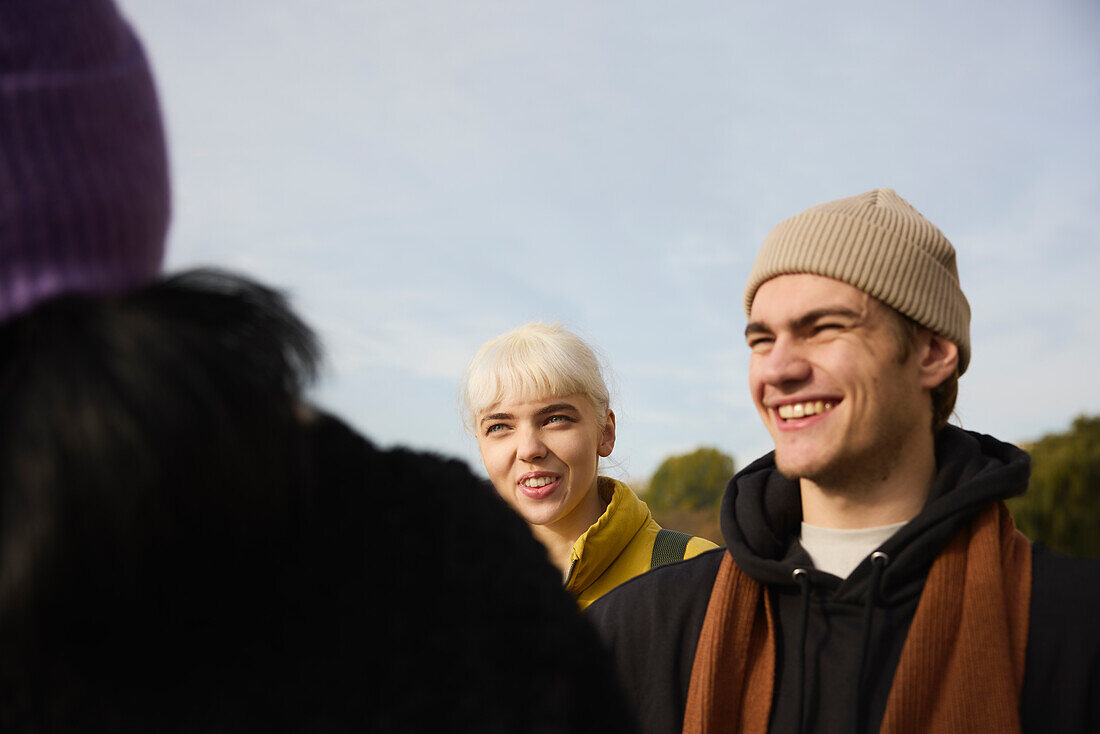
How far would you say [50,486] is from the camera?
610 mm

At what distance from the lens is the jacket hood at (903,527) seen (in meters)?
2.15

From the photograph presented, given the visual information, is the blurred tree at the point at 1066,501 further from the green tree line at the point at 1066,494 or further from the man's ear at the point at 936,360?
the man's ear at the point at 936,360

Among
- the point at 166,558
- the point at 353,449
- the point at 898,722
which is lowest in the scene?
the point at 898,722

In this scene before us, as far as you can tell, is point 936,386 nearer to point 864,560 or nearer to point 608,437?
point 864,560

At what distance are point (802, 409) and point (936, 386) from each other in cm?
43

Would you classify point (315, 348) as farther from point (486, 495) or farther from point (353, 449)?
point (486, 495)

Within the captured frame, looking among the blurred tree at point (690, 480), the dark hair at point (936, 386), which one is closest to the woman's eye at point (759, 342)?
the dark hair at point (936, 386)

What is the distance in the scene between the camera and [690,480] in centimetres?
2466

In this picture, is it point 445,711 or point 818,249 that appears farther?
point 818,249

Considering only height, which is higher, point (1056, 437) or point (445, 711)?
point (1056, 437)

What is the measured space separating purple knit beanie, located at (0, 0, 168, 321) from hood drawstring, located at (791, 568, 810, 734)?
6.06 feet

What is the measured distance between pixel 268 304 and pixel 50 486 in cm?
23

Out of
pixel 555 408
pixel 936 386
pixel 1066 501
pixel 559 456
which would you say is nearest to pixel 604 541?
pixel 559 456

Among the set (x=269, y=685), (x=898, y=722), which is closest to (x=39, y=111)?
(x=269, y=685)
